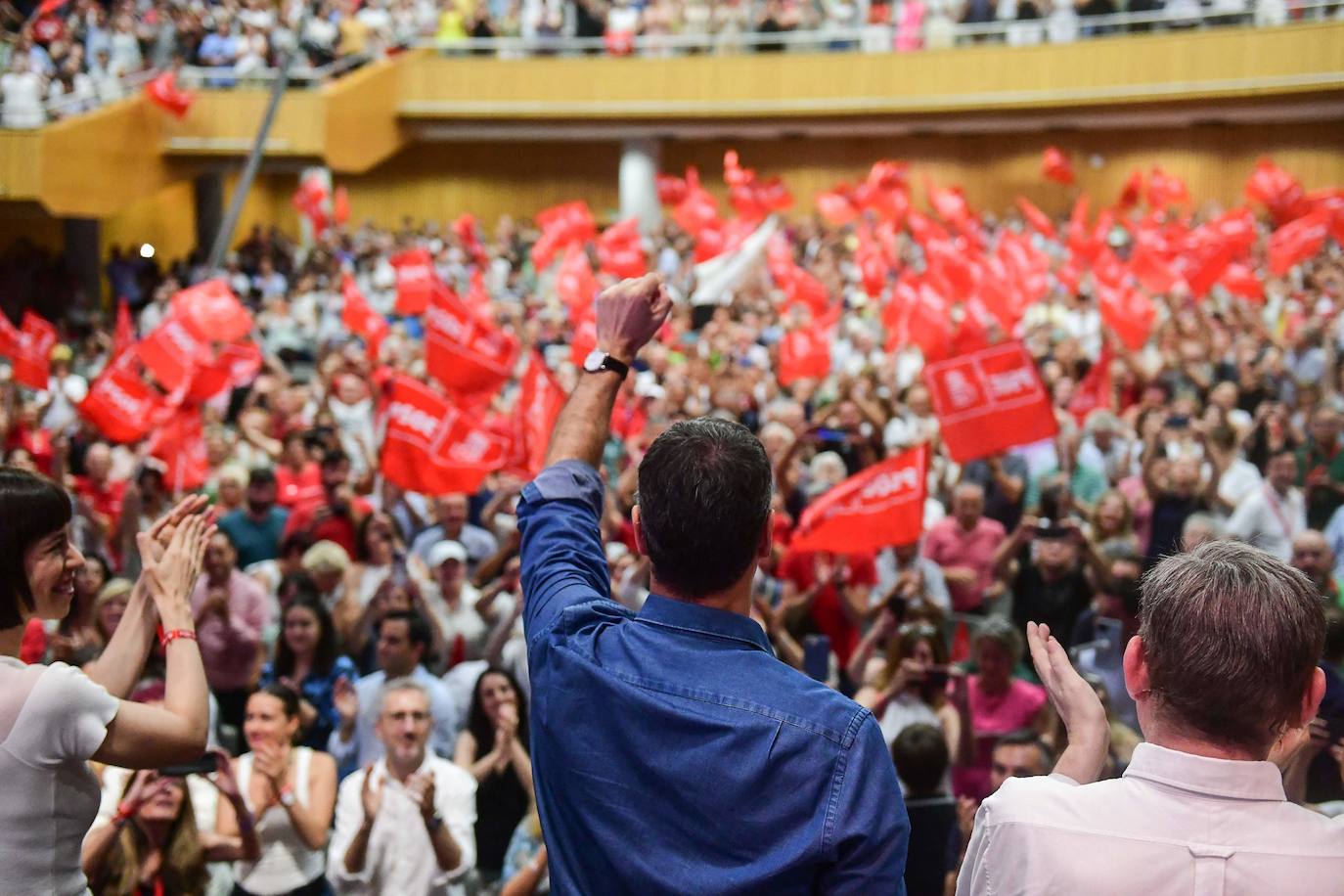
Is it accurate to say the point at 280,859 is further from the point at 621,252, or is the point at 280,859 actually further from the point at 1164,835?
the point at 621,252

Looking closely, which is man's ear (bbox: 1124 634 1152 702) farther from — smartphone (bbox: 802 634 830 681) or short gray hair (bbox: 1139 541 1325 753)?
smartphone (bbox: 802 634 830 681)

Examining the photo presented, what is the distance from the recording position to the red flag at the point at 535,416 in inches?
290

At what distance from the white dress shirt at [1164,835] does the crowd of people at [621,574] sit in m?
0.25

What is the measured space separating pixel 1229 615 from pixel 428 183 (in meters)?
23.9

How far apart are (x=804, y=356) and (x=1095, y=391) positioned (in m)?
2.16

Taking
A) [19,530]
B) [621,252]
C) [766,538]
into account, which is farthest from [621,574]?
[621,252]

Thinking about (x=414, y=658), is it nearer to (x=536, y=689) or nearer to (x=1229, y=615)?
(x=536, y=689)

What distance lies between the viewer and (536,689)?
6.08 feet

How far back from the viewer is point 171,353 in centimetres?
870

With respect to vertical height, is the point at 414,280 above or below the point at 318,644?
above

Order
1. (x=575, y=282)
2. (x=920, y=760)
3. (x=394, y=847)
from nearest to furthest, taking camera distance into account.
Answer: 1. (x=394, y=847)
2. (x=920, y=760)
3. (x=575, y=282)

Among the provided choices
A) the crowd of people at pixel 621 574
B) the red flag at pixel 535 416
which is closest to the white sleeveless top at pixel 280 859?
the crowd of people at pixel 621 574

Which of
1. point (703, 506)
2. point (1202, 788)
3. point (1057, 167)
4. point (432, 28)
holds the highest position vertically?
point (432, 28)

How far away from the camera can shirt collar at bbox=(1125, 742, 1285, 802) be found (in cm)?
156
